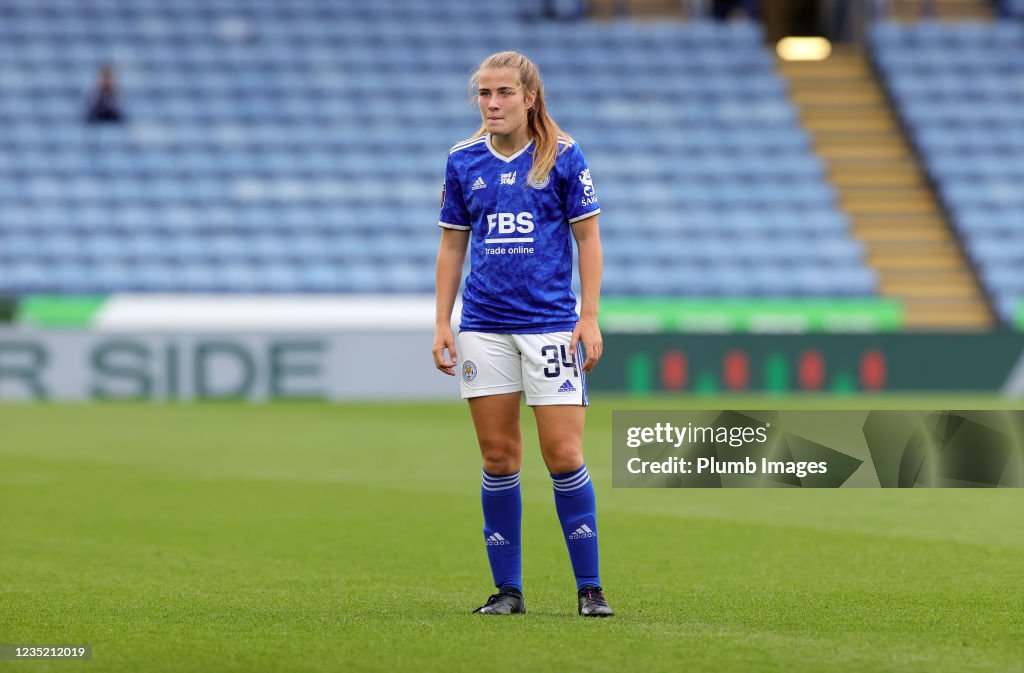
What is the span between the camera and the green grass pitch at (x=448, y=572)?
15.8 ft

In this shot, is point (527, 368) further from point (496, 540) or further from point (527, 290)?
point (496, 540)

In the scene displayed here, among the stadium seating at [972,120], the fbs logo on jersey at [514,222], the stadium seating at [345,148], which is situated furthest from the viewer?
the stadium seating at [972,120]

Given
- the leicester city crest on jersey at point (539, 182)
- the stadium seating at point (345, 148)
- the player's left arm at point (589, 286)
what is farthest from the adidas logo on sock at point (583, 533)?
the stadium seating at point (345, 148)

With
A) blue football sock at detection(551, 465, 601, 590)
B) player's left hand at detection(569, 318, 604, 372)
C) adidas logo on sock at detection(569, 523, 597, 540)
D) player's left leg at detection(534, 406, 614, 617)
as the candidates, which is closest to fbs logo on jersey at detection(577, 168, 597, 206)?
player's left hand at detection(569, 318, 604, 372)

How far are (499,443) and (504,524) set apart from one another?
32 cm

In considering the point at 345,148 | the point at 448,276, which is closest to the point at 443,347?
the point at 448,276

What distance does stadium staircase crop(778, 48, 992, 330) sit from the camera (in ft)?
77.5

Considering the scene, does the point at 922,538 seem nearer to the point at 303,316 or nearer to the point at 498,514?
the point at 498,514

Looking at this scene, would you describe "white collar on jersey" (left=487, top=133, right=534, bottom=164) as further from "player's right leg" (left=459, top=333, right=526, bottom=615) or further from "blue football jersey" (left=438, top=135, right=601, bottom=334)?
"player's right leg" (left=459, top=333, right=526, bottom=615)

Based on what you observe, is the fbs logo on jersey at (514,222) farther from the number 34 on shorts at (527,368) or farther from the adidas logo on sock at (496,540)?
the adidas logo on sock at (496,540)

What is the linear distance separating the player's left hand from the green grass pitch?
2.83 ft

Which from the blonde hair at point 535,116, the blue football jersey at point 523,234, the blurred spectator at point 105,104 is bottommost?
the blurred spectator at point 105,104

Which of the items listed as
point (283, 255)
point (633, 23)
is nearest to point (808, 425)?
point (283, 255)

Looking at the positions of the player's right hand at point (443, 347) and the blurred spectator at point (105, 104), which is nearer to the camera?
the player's right hand at point (443, 347)
